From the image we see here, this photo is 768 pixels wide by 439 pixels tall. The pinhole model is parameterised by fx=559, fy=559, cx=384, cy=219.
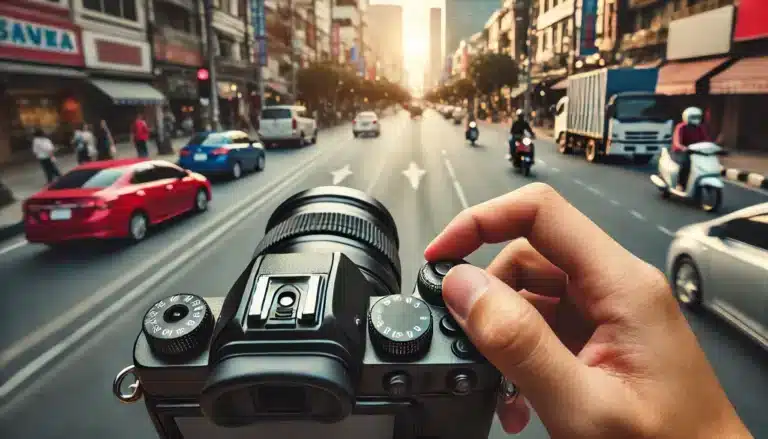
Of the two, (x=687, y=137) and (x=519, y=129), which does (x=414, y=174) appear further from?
(x=687, y=137)

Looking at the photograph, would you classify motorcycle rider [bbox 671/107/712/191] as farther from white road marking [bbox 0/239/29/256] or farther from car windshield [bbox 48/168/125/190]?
white road marking [bbox 0/239/29/256]

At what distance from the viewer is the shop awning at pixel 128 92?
21.9 metres

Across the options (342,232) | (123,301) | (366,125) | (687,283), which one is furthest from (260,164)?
(366,125)

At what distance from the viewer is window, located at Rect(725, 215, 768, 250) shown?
460cm

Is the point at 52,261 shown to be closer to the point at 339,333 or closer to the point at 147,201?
the point at 147,201

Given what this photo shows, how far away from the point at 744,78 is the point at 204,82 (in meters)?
19.2

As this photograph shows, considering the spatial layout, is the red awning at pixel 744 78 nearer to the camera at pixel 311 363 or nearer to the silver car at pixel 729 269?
the silver car at pixel 729 269

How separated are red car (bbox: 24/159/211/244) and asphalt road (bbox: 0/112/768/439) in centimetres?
30

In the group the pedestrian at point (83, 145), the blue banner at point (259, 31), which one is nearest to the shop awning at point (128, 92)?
the pedestrian at point (83, 145)

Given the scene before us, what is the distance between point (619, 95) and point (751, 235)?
1366 centimetres

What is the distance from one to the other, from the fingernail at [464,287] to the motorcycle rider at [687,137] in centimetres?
1047

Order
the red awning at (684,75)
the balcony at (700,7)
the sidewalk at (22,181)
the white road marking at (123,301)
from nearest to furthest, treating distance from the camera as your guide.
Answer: the white road marking at (123,301) → the sidewalk at (22,181) → the red awning at (684,75) → the balcony at (700,7)

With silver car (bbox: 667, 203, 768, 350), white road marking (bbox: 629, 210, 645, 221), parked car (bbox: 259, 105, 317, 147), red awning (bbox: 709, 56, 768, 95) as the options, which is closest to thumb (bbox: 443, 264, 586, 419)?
silver car (bbox: 667, 203, 768, 350)

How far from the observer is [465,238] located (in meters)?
1.63
